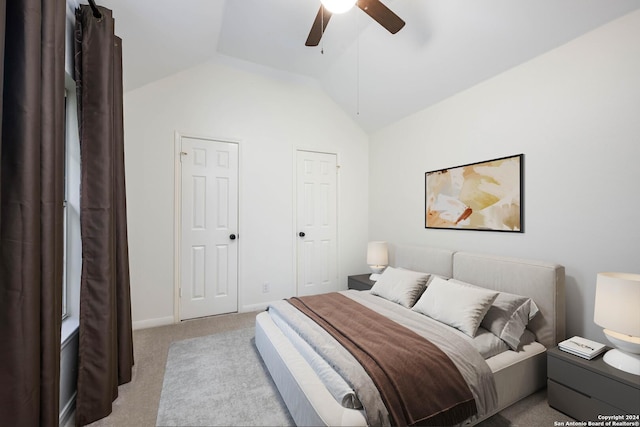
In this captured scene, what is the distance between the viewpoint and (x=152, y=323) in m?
2.93

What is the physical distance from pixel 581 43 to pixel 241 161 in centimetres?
320

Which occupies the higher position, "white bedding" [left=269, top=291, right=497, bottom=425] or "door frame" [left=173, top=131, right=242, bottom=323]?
"door frame" [left=173, top=131, right=242, bottom=323]

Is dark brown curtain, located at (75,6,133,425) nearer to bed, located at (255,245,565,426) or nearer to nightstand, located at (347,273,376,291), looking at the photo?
bed, located at (255,245,565,426)

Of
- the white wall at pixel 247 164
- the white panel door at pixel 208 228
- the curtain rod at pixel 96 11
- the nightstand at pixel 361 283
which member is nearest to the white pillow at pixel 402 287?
the nightstand at pixel 361 283

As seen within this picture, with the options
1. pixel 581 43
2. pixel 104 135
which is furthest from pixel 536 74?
pixel 104 135

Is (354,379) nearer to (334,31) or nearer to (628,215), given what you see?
(628,215)

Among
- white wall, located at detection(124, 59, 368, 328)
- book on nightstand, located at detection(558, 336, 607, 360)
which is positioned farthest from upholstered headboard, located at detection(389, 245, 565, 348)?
white wall, located at detection(124, 59, 368, 328)

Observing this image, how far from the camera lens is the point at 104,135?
67.2 inches

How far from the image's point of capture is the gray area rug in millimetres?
1566

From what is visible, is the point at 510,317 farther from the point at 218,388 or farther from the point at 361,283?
the point at 218,388

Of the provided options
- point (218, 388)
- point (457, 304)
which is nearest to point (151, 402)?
point (218, 388)

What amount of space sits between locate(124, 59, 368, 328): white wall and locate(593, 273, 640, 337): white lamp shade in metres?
2.76

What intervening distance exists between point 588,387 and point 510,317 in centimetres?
48

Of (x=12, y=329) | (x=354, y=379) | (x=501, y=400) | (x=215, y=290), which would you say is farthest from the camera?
(x=215, y=290)
